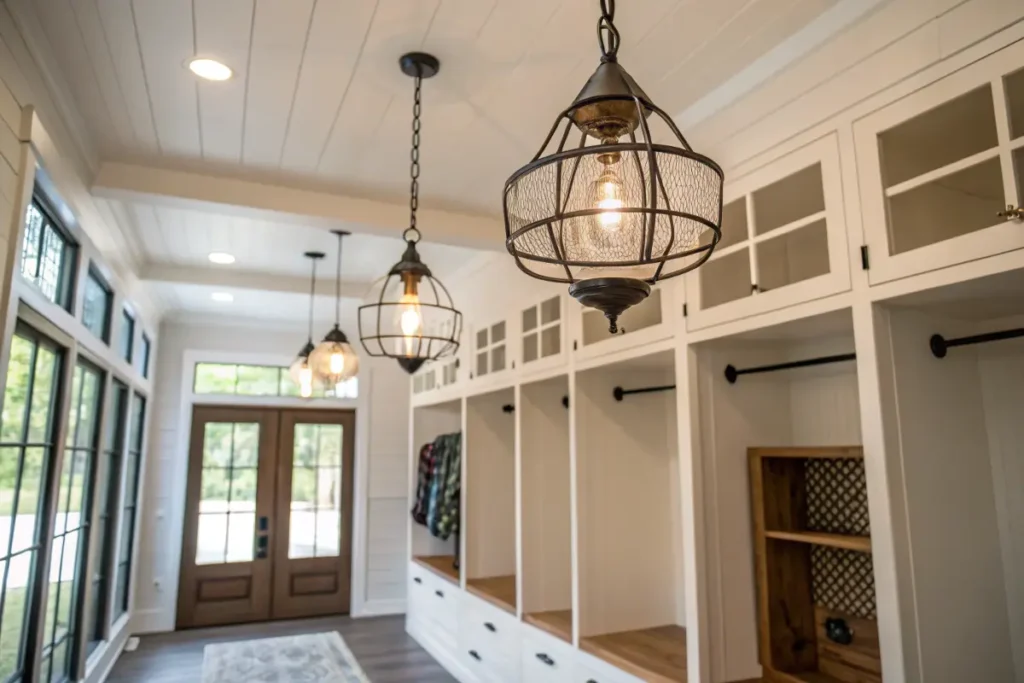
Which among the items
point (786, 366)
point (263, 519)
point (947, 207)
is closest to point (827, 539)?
point (786, 366)

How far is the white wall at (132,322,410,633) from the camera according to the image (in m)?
6.04

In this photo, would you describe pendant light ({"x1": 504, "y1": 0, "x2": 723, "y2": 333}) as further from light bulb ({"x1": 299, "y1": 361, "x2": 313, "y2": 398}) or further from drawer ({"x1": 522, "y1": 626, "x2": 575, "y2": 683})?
light bulb ({"x1": 299, "y1": 361, "x2": 313, "y2": 398})

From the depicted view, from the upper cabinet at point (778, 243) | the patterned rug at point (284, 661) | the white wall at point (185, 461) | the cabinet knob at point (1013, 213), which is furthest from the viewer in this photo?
the white wall at point (185, 461)

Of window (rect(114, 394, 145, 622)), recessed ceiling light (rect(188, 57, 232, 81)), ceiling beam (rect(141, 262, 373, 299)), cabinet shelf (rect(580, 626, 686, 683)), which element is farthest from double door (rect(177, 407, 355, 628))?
recessed ceiling light (rect(188, 57, 232, 81))

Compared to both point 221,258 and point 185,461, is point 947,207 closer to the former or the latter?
point 221,258

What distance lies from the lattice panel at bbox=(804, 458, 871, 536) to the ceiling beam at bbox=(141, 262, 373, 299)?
3.38m

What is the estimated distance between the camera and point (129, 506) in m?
5.54

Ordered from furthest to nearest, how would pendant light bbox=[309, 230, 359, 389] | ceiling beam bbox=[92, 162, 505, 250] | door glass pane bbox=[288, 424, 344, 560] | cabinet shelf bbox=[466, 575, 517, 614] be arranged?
door glass pane bbox=[288, 424, 344, 560] < pendant light bbox=[309, 230, 359, 389] < cabinet shelf bbox=[466, 575, 517, 614] < ceiling beam bbox=[92, 162, 505, 250]

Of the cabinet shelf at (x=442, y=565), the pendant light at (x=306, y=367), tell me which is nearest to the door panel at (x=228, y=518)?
the cabinet shelf at (x=442, y=565)

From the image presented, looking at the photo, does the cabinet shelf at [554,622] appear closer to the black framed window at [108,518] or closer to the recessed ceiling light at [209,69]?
the recessed ceiling light at [209,69]

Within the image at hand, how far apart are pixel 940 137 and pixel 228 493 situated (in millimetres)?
6323

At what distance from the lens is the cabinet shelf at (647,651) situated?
2.60 meters

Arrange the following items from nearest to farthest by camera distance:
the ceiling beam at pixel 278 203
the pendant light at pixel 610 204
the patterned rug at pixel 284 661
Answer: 1. the pendant light at pixel 610 204
2. the ceiling beam at pixel 278 203
3. the patterned rug at pixel 284 661

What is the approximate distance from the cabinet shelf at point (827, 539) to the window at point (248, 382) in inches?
193
